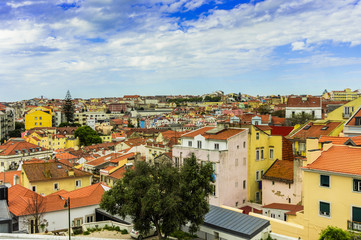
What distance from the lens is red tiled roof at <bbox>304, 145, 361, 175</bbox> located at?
18.0 m

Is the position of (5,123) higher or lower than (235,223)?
higher

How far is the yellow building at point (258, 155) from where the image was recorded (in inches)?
1196

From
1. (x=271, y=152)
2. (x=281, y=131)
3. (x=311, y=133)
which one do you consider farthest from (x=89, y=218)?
(x=281, y=131)

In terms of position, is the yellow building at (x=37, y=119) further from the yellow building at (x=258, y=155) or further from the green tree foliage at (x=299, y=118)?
the yellow building at (x=258, y=155)

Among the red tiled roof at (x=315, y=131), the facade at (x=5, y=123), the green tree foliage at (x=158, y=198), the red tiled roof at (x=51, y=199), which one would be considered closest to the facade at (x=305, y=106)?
the red tiled roof at (x=315, y=131)

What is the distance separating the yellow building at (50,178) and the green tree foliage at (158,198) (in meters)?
15.3

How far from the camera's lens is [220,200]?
90.8 feet

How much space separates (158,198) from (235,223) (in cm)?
526

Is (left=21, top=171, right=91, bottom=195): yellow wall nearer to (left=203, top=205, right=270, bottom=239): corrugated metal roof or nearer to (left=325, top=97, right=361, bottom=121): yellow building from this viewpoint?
(left=203, top=205, right=270, bottom=239): corrugated metal roof

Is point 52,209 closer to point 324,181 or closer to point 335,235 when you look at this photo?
point 324,181

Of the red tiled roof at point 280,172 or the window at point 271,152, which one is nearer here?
the red tiled roof at point 280,172

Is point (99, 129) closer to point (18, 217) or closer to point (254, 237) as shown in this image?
point (18, 217)

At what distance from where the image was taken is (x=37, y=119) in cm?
12044

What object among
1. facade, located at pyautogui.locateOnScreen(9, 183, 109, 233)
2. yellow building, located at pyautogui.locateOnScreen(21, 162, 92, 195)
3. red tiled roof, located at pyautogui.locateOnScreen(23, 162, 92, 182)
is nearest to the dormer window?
facade, located at pyautogui.locateOnScreen(9, 183, 109, 233)
